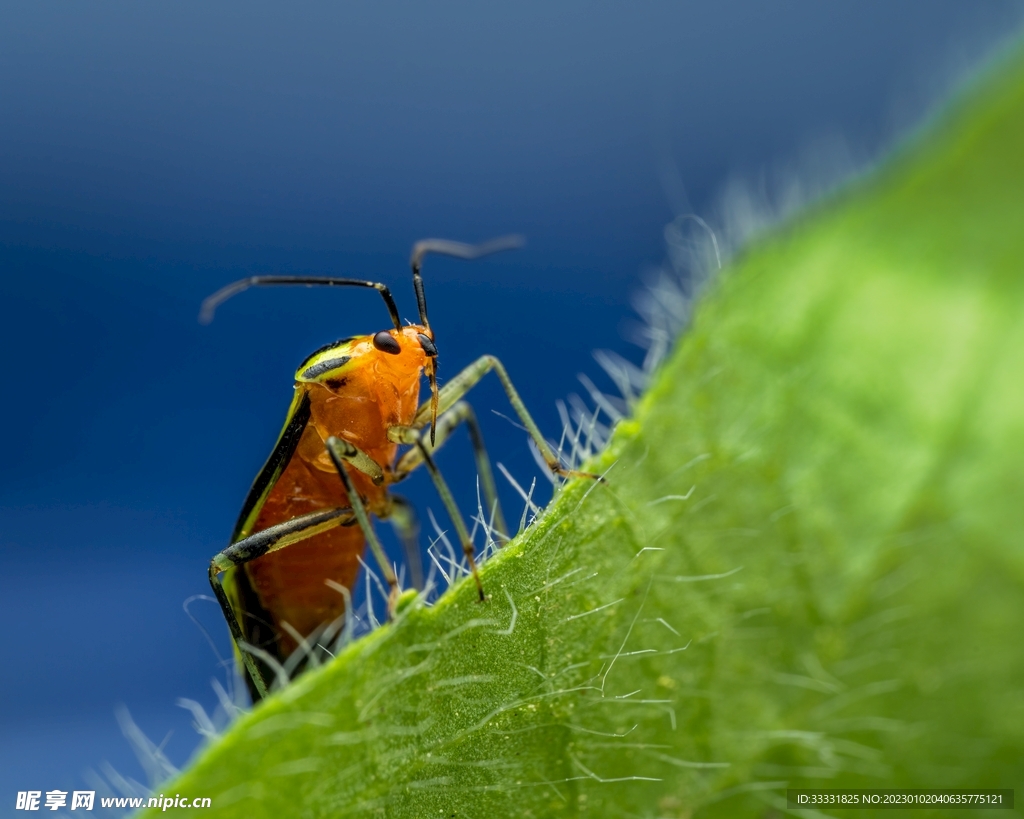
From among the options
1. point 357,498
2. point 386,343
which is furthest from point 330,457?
point 386,343

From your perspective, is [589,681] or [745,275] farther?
[745,275]

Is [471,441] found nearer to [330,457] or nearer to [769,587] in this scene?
[330,457]

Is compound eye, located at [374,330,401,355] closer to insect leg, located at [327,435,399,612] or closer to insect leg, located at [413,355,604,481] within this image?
insect leg, located at [413,355,604,481]

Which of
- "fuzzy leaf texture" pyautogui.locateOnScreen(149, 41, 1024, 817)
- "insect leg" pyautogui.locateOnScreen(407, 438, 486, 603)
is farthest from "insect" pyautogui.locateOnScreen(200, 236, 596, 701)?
"fuzzy leaf texture" pyautogui.locateOnScreen(149, 41, 1024, 817)

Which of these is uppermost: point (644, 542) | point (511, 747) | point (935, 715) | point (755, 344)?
point (755, 344)

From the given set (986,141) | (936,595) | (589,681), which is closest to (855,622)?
(936,595)

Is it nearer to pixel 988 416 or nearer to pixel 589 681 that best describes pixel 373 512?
pixel 589 681
